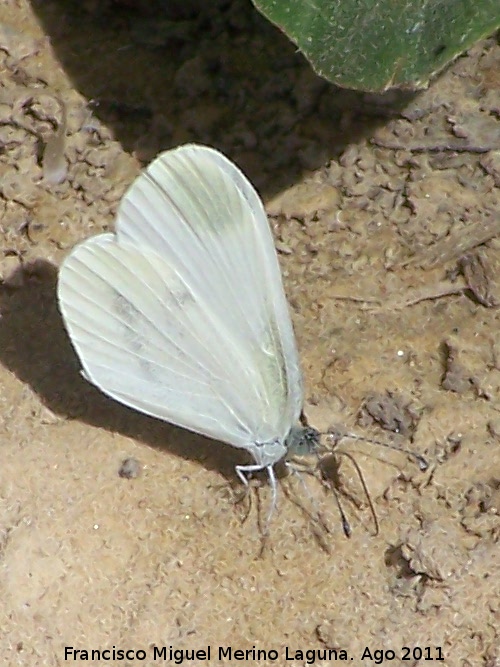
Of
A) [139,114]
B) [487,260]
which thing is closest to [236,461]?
[487,260]

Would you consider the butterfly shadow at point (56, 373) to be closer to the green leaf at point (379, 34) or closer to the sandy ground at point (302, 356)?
the sandy ground at point (302, 356)

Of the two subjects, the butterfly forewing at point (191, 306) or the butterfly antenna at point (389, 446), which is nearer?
the butterfly forewing at point (191, 306)

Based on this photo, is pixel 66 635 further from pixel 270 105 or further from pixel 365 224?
pixel 270 105

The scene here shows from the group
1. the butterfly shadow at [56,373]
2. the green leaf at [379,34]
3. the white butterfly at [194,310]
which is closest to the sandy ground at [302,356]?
the butterfly shadow at [56,373]

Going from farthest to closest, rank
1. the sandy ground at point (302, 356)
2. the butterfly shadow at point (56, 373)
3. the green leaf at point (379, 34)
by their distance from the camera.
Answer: the butterfly shadow at point (56, 373), the sandy ground at point (302, 356), the green leaf at point (379, 34)

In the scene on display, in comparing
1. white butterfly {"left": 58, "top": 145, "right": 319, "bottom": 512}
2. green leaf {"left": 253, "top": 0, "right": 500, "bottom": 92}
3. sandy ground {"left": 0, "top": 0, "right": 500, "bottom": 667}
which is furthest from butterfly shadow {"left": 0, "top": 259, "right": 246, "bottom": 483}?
green leaf {"left": 253, "top": 0, "right": 500, "bottom": 92}

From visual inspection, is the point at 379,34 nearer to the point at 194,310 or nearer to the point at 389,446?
the point at 194,310

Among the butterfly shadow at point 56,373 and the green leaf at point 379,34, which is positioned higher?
the green leaf at point 379,34
